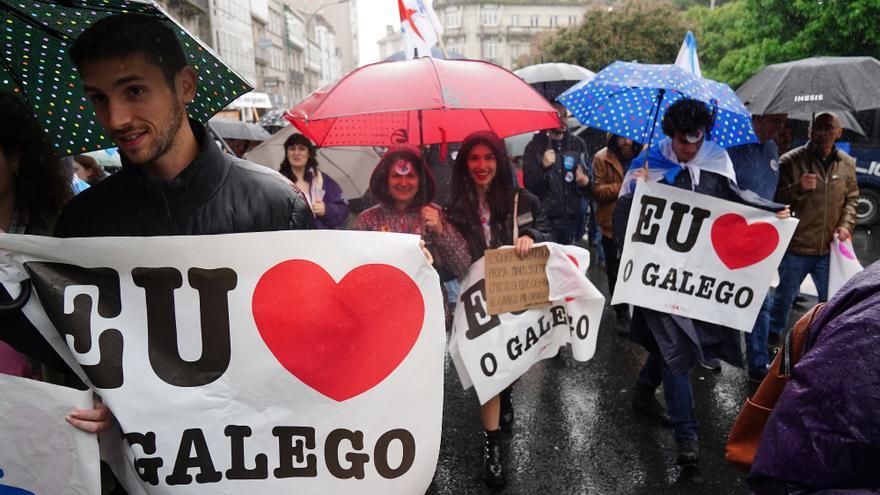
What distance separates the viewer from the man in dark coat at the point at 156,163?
5.79ft

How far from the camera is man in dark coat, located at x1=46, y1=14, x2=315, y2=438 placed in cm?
176

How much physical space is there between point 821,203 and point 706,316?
1887 millimetres

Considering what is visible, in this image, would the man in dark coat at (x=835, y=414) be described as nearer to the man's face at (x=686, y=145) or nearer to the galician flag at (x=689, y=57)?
the man's face at (x=686, y=145)

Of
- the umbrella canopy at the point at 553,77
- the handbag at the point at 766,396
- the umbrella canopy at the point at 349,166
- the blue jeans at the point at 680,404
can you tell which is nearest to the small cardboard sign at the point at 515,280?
the blue jeans at the point at 680,404

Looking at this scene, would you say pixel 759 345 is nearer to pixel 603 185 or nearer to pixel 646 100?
pixel 603 185

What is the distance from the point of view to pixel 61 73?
7.53 feet

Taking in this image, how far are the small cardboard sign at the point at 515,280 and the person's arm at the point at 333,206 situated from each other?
248 centimetres

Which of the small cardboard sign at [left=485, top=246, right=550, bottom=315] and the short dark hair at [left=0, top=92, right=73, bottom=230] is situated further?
the small cardboard sign at [left=485, top=246, right=550, bottom=315]

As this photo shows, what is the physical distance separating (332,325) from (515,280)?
5.55ft

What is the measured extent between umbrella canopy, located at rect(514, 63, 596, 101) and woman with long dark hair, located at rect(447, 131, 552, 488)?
17.5 feet

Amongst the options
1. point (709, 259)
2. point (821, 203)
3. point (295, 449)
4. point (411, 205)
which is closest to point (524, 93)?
point (411, 205)

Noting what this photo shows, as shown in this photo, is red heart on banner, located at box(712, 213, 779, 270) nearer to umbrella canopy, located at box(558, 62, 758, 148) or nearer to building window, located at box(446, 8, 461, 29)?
umbrella canopy, located at box(558, 62, 758, 148)

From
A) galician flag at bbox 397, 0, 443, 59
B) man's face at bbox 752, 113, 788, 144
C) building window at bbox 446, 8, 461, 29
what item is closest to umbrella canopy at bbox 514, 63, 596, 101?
man's face at bbox 752, 113, 788, 144

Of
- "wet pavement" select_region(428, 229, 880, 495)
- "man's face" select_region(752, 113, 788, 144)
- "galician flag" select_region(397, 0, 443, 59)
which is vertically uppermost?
"galician flag" select_region(397, 0, 443, 59)
